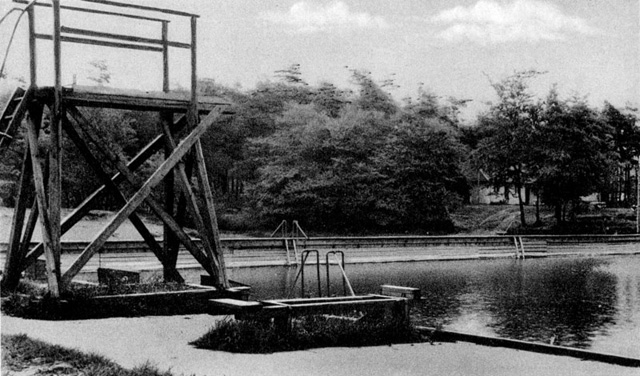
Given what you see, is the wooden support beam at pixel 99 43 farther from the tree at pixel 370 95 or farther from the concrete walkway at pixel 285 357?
the tree at pixel 370 95

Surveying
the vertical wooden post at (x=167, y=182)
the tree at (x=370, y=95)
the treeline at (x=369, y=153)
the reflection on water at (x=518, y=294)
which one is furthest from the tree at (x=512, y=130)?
the vertical wooden post at (x=167, y=182)

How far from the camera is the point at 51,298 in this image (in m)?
12.0

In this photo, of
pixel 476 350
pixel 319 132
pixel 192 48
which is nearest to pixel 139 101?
pixel 192 48

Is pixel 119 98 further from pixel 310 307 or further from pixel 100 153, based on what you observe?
pixel 310 307

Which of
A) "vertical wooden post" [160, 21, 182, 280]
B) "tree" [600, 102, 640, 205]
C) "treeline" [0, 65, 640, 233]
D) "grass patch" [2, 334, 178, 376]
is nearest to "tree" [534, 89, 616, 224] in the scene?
"treeline" [0, 65, 640, 233]

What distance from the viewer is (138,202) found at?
42.4 feet

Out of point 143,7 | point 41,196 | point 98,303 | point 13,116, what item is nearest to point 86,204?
point 41,196

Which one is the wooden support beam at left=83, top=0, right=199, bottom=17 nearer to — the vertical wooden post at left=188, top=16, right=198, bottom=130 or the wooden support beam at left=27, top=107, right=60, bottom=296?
the vertical wooden post at left=188, top=16, right=198, bottom=130

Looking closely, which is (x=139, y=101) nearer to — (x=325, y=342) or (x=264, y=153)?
(x=325, y=342)

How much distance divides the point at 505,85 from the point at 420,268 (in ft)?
109

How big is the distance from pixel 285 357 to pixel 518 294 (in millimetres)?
15400

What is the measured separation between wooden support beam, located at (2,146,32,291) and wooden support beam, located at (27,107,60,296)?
554 millimetres

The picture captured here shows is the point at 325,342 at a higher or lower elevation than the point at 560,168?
lower

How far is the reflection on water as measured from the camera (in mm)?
16703
